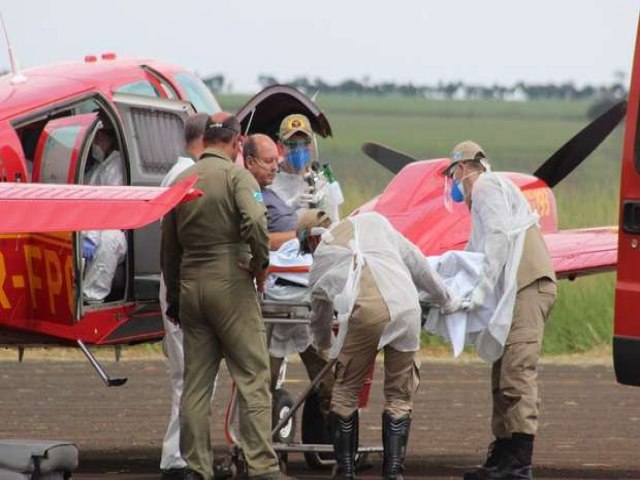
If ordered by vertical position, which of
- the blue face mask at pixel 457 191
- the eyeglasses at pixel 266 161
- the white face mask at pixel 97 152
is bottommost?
the blue face mask at pixel 457 191

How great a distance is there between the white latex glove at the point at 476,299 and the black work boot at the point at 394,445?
80 cm

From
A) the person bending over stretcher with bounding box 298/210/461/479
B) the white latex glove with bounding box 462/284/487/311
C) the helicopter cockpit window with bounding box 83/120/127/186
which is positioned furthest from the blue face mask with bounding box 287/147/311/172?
the white latex glove with bounding box 462/284/487/311

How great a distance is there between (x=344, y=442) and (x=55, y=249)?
2332mm

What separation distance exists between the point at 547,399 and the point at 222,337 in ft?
23.7

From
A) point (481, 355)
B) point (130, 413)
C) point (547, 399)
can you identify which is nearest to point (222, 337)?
point (481, 355)

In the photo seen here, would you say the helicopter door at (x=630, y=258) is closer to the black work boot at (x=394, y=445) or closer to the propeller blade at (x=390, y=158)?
the black work boot at (x=394, y=445)

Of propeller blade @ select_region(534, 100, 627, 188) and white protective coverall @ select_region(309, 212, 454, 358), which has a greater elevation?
white protective coverall @ select_region(309, 212, 454, 358)

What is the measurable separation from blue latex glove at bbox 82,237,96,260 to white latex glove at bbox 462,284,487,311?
2.69 metres

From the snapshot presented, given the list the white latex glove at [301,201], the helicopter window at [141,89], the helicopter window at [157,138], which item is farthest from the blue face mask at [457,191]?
the helicopter window at [141,89]

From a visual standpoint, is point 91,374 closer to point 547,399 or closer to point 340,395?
point 547,399

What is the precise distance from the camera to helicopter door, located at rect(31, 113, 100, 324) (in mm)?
11844

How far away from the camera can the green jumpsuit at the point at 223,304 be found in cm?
1066

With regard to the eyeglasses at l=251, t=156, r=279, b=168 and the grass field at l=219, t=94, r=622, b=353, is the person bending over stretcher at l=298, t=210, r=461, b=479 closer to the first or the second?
the eyeglasses at l=251, t=156, r=279, b=168

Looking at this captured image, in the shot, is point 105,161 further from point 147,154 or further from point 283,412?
point 283,412
